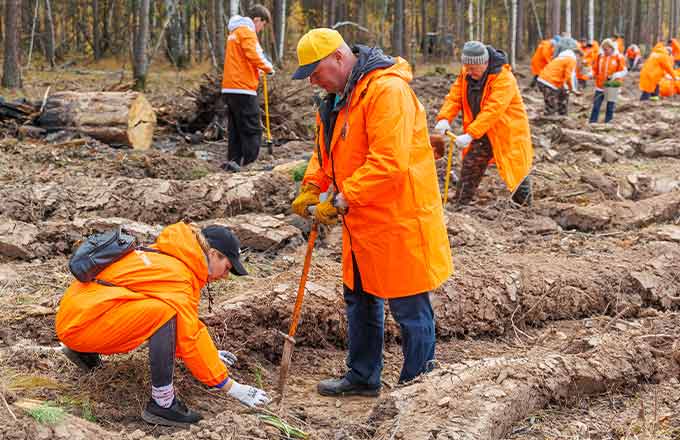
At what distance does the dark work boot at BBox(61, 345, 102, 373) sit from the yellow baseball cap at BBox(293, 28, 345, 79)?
166 centimetres

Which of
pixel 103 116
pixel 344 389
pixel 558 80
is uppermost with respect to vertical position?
pixel 558 80

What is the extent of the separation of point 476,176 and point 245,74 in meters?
2.83

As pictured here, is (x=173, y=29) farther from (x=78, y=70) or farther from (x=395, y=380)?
(x=395, y=380)

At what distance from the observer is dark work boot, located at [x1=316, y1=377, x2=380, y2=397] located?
4.16 m

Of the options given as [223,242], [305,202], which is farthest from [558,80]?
[223,242]

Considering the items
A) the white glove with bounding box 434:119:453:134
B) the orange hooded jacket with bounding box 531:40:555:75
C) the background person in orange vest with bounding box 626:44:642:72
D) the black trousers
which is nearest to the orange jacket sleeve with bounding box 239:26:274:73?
the black trousers

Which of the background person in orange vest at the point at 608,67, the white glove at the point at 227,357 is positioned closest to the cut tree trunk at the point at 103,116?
the white glove at the point at 227,357

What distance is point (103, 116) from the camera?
9492 millimetres

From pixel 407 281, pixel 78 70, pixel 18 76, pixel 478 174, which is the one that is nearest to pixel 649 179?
pixel 478 174

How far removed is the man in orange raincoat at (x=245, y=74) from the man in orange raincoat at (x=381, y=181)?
4988 mm

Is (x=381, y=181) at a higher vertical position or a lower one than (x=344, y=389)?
higher

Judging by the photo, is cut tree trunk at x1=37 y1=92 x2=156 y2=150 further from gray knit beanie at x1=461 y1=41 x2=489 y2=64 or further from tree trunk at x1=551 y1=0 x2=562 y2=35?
tree trunk at x1=551 y1=0 x2=562 y2=35

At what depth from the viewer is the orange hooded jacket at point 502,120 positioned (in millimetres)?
6867

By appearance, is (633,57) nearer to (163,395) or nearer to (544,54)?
(544,54)
